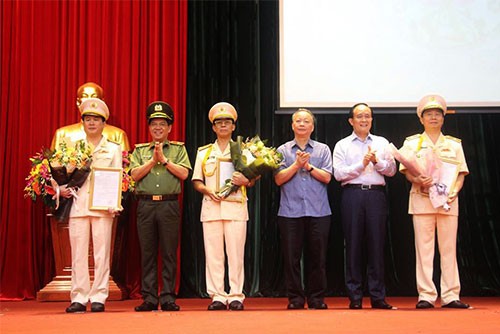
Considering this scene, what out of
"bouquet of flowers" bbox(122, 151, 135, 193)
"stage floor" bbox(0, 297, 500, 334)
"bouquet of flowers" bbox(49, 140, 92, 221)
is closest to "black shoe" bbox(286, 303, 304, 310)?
"stage floor" bbox(0, 297, 500, 334)

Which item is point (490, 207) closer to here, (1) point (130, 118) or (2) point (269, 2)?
(2) point (269, 2)

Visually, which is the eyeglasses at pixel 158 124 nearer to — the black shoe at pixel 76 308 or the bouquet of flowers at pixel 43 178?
the bouquet of flowers at pixel 43 178

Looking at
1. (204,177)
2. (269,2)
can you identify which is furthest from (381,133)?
(204,177)

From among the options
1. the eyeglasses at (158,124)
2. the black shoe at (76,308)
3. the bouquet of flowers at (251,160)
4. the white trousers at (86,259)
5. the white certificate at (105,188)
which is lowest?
the black shoe at (76,308)

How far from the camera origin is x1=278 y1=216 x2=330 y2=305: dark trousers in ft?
17.1

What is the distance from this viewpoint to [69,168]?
495 cm

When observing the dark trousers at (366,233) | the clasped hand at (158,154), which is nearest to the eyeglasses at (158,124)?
the clasped hand at (158,154)

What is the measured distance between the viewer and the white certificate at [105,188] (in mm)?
5027

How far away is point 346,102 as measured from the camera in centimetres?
640

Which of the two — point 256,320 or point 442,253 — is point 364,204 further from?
point 256,320

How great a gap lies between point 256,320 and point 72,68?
11.5ft

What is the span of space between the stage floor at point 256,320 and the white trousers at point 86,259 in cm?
20

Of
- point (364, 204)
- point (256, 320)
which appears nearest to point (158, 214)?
point (256, 320)

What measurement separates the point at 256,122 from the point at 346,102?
875 mm
